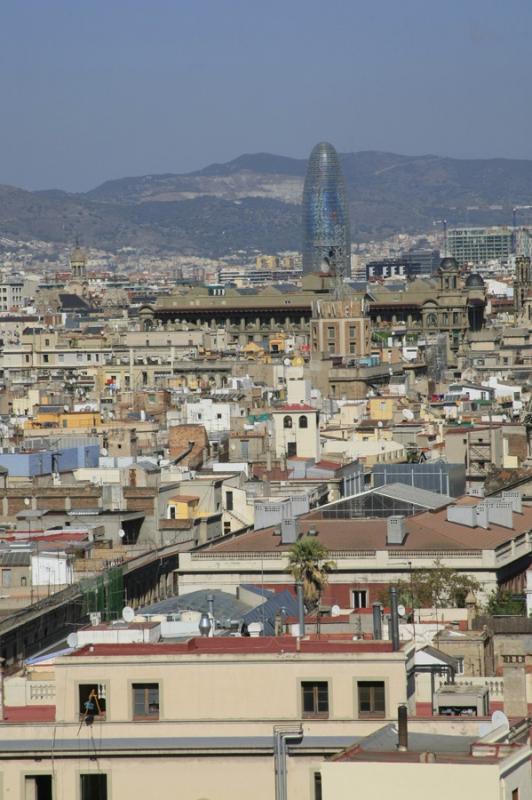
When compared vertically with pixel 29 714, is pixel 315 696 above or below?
above

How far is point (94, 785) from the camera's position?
23.7 meters

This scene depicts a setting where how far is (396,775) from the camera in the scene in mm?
19469

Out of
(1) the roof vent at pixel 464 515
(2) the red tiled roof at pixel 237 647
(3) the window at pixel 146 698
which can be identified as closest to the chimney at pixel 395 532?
(1) the roof vent at pixel 464 515

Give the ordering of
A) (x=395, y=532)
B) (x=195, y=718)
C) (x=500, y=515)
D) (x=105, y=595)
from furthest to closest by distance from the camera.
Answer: (x=500, y=515), (x=395, y=532), (x=105, y=595), (x=195, y=718)

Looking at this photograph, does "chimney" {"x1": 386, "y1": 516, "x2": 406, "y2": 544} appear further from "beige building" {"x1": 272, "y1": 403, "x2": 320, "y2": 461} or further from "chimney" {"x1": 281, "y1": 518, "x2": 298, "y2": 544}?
"beige building" {"x1": 272, "y1": 403, "x2": 320, "y2": 461}

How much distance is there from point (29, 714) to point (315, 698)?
2.64 meters

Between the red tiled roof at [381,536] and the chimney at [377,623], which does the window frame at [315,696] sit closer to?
the chimney at [377,623]

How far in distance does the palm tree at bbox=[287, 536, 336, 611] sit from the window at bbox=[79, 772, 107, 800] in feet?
58.8

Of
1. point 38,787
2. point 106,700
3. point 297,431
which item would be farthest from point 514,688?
point 297,431

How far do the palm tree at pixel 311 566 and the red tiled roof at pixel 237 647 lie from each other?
16.4 meters

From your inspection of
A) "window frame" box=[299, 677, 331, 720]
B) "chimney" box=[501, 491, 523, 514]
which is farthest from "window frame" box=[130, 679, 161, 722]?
"chimney" box=[501, 491, 523, 514]

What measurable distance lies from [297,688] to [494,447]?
148 ft

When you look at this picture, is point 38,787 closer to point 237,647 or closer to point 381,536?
point 237,647

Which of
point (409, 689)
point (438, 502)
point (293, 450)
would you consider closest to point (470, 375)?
point (293, 450)
